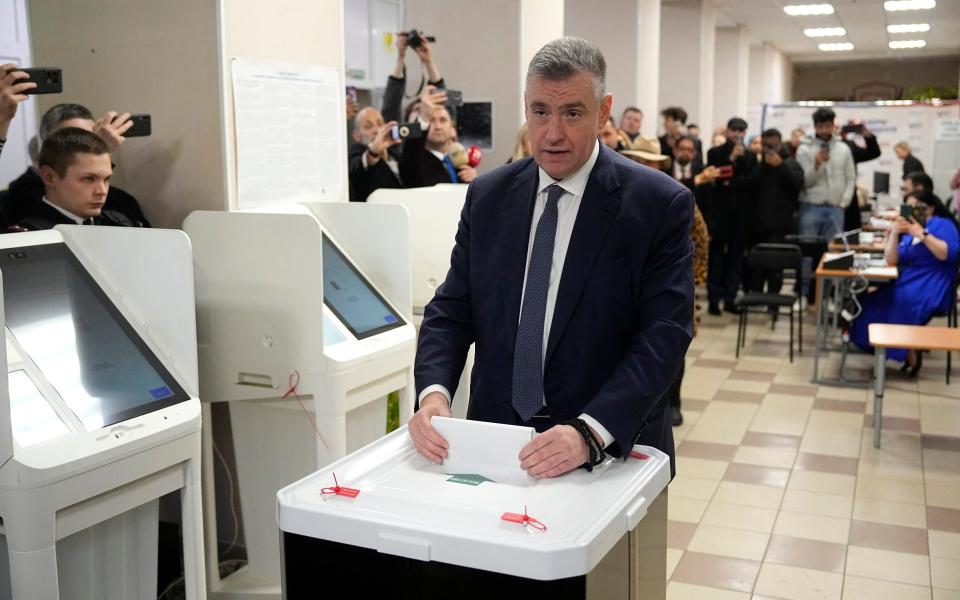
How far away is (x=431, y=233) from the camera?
3.90 meters

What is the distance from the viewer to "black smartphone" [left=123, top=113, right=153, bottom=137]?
3006 mm

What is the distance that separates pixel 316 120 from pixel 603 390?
7.32ft

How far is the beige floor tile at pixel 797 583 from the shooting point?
3.40 meters

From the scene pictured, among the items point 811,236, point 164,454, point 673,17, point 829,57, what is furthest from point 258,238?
point 829,57

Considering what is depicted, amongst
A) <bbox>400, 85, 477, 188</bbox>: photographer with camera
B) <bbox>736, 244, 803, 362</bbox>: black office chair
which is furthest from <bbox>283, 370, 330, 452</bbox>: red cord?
<bbox>736, 244, 803, 362</bbox>: black office chair

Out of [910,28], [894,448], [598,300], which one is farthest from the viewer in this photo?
[910,28]

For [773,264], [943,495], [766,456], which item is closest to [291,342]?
[766,456]

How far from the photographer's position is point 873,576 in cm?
356

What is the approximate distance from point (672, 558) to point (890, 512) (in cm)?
118

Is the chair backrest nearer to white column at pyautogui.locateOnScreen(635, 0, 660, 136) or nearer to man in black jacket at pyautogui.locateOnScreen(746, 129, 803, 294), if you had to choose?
man in black jacket at pyautogui.locateOnScreen(746, 129, 803, 294)

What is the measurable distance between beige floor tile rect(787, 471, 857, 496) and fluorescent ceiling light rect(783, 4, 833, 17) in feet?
31.3

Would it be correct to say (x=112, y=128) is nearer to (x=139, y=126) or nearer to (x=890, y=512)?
(x=139, y=126)

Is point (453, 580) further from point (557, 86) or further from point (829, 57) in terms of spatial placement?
point (829, 57)

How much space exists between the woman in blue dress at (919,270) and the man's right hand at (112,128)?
211 inches
